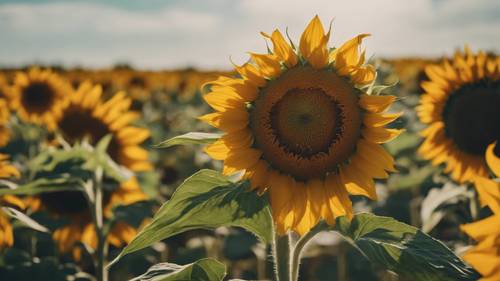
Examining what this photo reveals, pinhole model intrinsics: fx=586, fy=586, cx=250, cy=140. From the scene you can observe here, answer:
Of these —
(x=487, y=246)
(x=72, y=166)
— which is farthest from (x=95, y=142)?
(x=487, y=246)

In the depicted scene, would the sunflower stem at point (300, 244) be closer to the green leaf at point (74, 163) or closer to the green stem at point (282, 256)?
the green stem at point (282, 256)

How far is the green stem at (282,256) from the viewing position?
216 centimetres

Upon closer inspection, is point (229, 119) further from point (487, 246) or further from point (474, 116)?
point (474, 116)

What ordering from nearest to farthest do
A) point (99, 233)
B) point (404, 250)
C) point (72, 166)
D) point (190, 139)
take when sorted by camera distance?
1. point (404, 250)
2. point (190, 139)
3. point (72, 166)
4. point (99, 233)

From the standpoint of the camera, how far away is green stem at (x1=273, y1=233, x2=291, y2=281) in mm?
2156

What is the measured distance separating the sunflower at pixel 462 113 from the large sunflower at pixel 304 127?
169 centimetres

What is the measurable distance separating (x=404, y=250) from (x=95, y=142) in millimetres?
2981

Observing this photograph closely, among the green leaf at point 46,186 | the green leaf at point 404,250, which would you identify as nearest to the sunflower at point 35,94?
the green leaf at point 46,186

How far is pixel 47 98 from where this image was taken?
26.1ft

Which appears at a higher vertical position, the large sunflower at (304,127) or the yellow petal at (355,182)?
the large sunflower at (304,127)

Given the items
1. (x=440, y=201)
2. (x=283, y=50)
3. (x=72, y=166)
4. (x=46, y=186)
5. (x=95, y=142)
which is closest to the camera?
(x=283, y=50)

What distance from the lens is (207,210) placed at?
1.92 m

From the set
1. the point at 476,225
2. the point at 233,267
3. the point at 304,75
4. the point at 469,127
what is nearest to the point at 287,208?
the point at 304,75

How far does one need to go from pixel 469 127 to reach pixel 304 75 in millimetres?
2019
